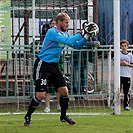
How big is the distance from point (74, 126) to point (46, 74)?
98 centimetres

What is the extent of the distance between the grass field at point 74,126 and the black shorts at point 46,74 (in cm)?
66

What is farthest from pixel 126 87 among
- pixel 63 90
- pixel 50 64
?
pixel 50 64

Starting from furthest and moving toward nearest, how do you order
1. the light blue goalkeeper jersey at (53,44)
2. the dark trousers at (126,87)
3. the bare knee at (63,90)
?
the dark trousers at (126,87) → the bare knee at (63,90) → the light blue goalkeeper jersey at (53,44)

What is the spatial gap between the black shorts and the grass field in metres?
0.66

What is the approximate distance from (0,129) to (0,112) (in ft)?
10.9

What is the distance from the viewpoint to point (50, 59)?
30.1ft

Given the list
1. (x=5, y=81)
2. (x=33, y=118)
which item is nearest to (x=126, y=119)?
(x=33, y=118)

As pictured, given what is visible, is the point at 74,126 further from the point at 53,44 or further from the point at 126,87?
the point at 126,87

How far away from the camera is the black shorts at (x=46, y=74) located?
916 cm

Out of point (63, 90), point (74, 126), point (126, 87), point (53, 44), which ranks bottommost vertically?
point (74, 126)

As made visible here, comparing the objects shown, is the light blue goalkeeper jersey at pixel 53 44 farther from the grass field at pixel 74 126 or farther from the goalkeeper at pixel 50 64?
the grass field at pixel 74 126

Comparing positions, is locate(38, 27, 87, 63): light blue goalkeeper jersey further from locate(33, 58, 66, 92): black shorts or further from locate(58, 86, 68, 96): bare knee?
locate(58, 86, 68, 96): bare knee

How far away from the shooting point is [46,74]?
30.1ft

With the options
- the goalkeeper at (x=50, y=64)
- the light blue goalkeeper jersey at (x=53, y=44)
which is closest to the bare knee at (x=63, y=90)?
the goalkeeper at (x=50, y=64)
